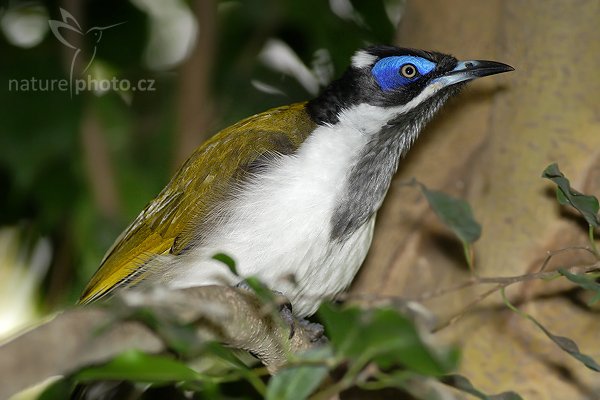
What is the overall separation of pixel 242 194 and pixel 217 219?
11 centimetres

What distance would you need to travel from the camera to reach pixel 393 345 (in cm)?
104

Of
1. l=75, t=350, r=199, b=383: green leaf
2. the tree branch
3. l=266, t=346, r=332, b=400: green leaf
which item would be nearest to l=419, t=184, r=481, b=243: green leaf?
the tree branch

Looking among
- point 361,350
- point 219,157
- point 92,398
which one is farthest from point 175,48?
point 361,350

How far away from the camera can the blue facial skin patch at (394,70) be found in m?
2.58

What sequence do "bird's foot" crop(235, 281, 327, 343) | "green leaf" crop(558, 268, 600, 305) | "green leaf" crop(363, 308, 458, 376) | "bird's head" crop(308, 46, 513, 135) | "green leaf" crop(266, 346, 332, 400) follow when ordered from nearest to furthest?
"green leaf" crop(363, 308, 458, 376)
"green leaf" crop(266, 346, 332, 400)
"green leaf" crop(558, 268, 600, 305)
"bird's foot" crop(235, 281, 327, 343)
"bird's head" crop(308, 46, 513, 135)

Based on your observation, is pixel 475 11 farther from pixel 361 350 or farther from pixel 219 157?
pixel 361 350

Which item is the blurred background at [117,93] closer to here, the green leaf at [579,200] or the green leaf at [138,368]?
the green leaf at [579,200]

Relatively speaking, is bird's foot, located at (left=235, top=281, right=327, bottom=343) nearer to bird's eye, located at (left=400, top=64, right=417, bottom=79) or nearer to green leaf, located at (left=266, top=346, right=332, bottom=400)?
bird's eye, located at (left=400, top=64, right=417, bottom=79)

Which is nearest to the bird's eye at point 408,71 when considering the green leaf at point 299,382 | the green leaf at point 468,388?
the green leaf at point 468,388

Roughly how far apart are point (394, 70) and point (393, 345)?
170 cm

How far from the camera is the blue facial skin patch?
2584mm

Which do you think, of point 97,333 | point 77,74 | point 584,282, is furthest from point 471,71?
point 97,333

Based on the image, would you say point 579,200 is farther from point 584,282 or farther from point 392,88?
point 392,88

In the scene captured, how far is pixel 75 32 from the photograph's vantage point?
3242mm
